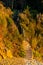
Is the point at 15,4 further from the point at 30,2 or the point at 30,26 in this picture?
the point at 30,26

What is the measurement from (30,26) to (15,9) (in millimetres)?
2649

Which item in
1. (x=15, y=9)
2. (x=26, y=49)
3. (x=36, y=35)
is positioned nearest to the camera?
(x=26, y=49)

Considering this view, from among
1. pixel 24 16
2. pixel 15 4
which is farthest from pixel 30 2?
pixel 24 16

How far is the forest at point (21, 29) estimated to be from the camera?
2316cm

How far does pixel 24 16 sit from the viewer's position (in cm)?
2562

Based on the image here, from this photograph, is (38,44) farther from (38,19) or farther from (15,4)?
(15,4)

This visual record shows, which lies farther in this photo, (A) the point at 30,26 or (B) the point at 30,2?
(B) the point at 30,2

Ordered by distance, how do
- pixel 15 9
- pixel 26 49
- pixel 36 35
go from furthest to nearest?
pixel 15 9 < pixel 36 35 < pixel 26 49

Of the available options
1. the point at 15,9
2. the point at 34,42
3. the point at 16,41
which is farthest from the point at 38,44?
the point at 15,9

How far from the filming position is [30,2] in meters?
28.3

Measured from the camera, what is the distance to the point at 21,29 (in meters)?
24.9

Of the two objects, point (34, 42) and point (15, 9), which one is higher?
point (15, 9)

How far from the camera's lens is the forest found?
23.2 m

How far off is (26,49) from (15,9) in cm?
495
